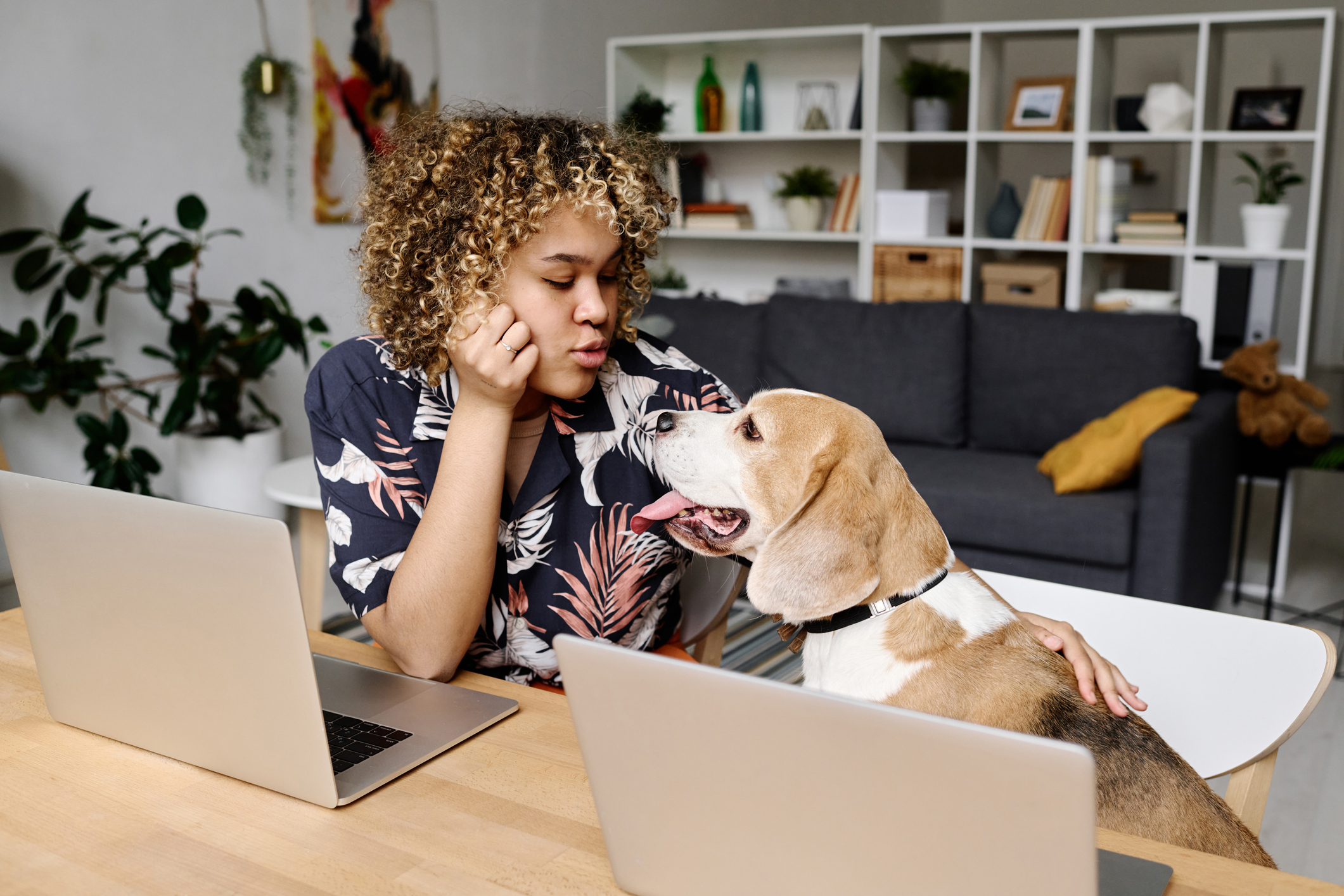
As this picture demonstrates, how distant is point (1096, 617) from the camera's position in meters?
1.15

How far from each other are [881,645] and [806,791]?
45 centimetres

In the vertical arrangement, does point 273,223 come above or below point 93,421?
above

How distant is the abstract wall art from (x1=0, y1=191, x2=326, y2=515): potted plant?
0.65m

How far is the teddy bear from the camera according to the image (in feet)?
10.7

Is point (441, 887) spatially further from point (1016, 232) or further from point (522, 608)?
point (1016, 232)

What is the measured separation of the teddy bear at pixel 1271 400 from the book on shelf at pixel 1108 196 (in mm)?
922

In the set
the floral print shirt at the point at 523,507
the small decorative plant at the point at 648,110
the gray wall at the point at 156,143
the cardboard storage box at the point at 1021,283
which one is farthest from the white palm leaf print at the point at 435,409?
the small decorative plant at the point at 648,110

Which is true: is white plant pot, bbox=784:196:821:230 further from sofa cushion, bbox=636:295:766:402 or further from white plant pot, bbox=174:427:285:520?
white plant pot, bbox=174:427:285:520

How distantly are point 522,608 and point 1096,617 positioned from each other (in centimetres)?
65

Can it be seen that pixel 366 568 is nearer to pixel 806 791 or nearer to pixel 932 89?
pixel 806 791

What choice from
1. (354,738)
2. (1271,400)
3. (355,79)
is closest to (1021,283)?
(1271,400)

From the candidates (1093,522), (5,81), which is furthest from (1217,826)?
(5,81)

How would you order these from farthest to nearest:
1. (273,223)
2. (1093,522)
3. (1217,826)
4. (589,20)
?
(589,20), (273,223), (1093,522), (1217,826)

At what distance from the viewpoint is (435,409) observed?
1.27m
